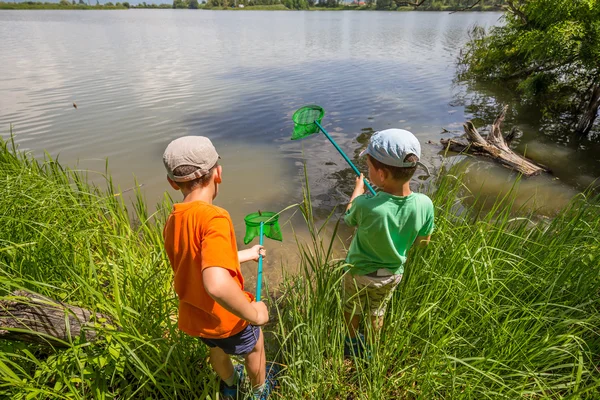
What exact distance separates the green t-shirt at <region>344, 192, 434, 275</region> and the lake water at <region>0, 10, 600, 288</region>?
2.68ft

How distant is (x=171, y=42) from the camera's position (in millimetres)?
25484

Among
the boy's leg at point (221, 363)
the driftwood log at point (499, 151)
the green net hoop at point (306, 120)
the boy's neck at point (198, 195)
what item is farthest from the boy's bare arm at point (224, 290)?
the driftwood log at point (499, 151)

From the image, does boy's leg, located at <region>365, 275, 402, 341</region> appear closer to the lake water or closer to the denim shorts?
the denim shorts

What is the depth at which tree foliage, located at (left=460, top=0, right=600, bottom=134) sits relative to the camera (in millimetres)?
7133

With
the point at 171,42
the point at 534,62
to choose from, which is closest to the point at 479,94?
the point at 534,62

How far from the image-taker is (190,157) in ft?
4.91

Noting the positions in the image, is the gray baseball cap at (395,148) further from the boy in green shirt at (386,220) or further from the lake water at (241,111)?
the lake water at (241,111)

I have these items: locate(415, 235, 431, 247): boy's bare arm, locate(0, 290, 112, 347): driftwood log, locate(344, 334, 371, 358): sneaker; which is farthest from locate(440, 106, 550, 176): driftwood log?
locate(0, 290, 112, 347): driftwood log

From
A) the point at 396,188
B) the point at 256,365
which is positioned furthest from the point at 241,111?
the point at 256,365

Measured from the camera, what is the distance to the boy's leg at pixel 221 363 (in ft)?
6.36

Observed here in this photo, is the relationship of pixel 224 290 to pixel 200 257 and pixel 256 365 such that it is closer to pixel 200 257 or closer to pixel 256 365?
pixel 200 257

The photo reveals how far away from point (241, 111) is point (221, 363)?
30.2 feet

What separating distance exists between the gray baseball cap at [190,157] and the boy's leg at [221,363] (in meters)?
1.05

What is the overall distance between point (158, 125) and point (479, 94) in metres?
11.5
